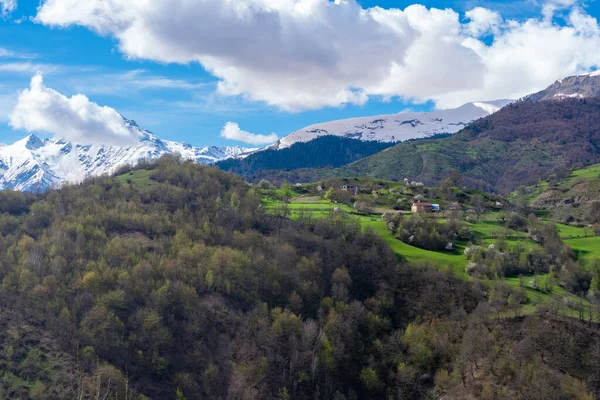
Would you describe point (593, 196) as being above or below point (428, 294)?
above

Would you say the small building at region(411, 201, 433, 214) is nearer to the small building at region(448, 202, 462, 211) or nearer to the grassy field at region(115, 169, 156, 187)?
the small building at region(448, 202, 462, 211)

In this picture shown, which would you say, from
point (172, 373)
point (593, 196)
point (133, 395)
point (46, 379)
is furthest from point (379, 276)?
point (593, 196)

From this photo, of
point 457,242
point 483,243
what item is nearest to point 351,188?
point 457,242

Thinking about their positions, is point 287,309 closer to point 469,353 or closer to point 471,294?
point 469,353

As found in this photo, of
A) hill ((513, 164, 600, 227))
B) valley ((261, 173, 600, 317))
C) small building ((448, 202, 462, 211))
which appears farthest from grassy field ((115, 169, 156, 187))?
hill ((513, 164, 600, 227))

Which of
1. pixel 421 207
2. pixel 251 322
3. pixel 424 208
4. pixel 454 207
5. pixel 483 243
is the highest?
pixel 421 207

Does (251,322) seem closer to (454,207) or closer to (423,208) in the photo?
(423,208)

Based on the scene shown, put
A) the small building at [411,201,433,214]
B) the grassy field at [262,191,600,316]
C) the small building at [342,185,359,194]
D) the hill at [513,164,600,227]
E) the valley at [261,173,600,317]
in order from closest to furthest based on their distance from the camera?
the grassy field at [262,191,600,316] → the valley at [261,173,600,317] → the small building at [411,201,433,214] → the hill at [513,164,600,227] → the small building at [342,185,359,194]

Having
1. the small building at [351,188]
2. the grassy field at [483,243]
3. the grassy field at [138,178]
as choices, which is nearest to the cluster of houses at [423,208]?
the grassy field at [483,243]

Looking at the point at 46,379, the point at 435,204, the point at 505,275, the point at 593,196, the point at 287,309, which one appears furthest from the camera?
the point at 593,196
